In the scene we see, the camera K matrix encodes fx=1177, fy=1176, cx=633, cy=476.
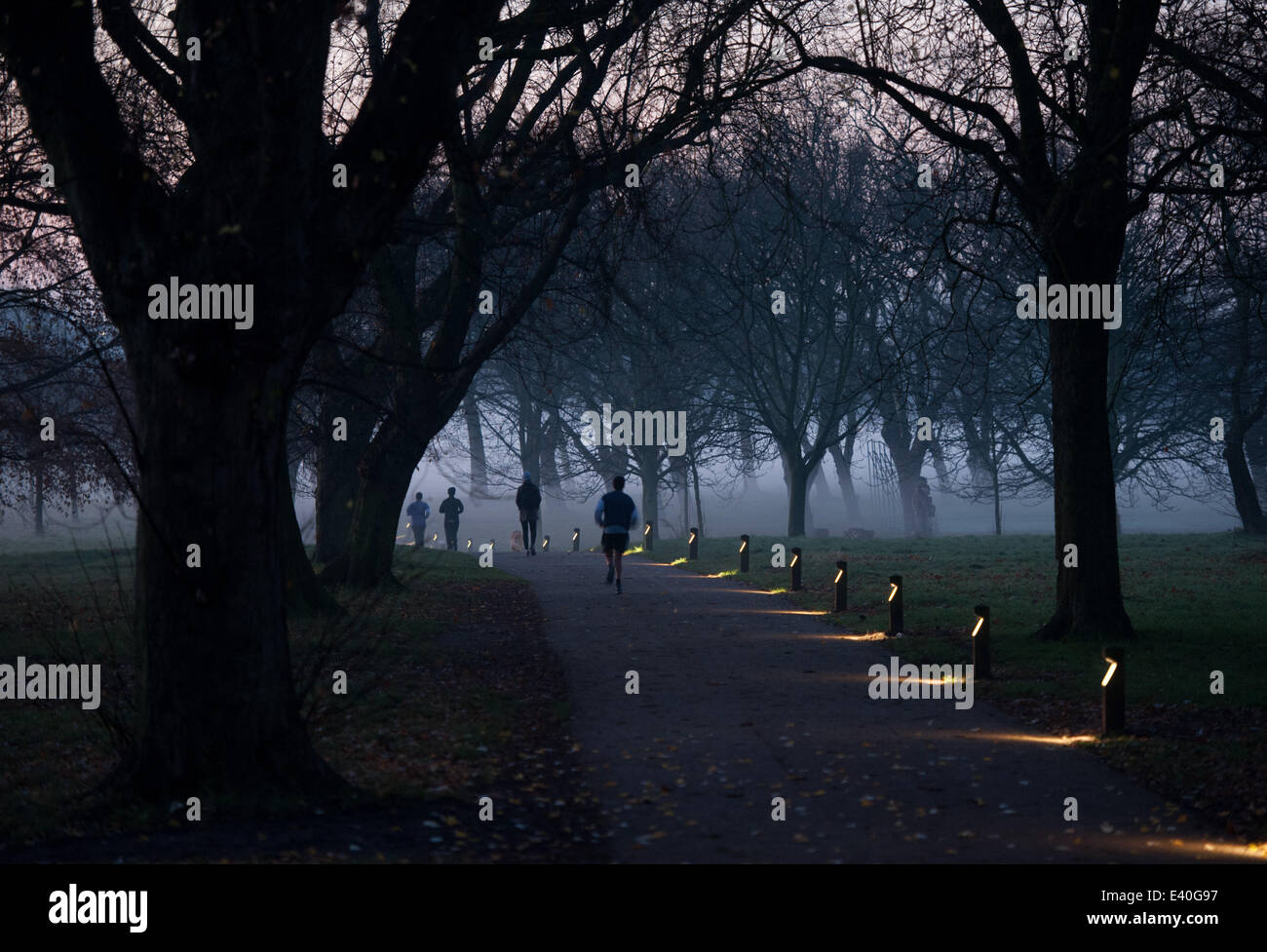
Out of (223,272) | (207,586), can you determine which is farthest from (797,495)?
(223,272)

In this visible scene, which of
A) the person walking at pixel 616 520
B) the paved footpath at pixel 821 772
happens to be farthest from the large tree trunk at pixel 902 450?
the paved footpath at pixel 821 772

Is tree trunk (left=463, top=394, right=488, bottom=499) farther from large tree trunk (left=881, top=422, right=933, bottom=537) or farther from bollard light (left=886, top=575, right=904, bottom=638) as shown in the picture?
bollard light (left=886, top=575, right=904, bottom=638)

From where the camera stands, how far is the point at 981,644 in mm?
12633

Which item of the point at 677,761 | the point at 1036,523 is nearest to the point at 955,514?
the point at 1036,523

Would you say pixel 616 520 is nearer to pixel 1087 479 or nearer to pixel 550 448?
pixel 1087 479

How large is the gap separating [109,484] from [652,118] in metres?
19.0

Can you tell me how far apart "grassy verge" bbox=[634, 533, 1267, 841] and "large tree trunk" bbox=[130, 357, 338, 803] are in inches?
241

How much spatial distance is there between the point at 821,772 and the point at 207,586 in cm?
453

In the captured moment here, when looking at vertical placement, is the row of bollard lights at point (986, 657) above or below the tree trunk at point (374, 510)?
below

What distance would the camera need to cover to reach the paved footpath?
6867 mm

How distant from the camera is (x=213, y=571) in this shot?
289 inches

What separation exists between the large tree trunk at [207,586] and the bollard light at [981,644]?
7.70 metres

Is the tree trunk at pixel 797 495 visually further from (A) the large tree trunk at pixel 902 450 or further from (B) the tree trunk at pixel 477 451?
(B) the tree trunk at pixel 477 451

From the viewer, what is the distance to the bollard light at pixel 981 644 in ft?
41.1
